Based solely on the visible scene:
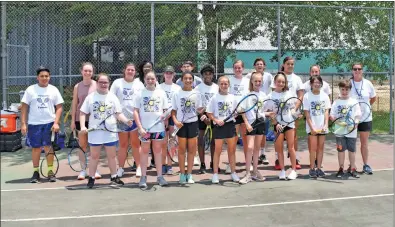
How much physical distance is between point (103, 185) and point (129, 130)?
0.92 metres

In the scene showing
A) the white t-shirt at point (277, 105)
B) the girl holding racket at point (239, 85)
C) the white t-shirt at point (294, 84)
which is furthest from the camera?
the white t-shirt at point (294, 84)

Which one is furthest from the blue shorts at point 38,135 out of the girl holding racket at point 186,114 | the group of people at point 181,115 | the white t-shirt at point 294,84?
the white t-shirt at point 294,84

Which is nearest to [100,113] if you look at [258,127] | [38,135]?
[38,135]

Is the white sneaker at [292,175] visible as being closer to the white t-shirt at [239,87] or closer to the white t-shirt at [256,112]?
the white t-shirt at [256,112]

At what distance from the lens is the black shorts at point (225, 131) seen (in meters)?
7.45

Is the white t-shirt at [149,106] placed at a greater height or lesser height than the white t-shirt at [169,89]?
lesser

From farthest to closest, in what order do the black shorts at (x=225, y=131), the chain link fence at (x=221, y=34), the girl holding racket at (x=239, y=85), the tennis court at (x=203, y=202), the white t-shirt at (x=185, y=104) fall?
1. the chain link fence at (x=221, y=34)
2. the girl holding racket at (x=239, y=85)
3. the black shorts at (x=225, y=131)
4. the white t-shirt at (x=185, y=104)
5. the tennis court at (x=203, y=202)

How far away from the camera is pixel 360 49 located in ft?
42.3

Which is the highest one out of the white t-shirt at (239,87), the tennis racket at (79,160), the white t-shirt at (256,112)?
the white t-shirt at (239,87)

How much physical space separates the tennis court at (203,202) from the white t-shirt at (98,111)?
2.42 ft

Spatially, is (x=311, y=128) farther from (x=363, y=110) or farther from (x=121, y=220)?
(x=121, y=220)

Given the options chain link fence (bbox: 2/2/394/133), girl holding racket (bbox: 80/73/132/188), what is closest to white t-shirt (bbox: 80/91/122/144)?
girl holding racket (bbox: 80/73/132/188)

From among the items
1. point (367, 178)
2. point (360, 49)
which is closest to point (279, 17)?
point (360, 49)

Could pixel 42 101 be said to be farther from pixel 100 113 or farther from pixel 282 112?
pixel 282 112
